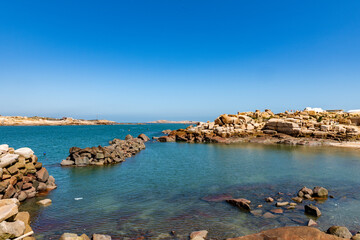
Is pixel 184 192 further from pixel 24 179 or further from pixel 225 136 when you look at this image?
pixel 225 136

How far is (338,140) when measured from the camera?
58.0 meters

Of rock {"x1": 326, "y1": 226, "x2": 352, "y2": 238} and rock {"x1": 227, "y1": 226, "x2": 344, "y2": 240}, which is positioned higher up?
rock {"x1": 227, "y1": 226, "x2": 344, "y2": 240}

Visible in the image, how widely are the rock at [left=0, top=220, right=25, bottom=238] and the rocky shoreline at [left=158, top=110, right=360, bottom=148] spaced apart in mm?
55938

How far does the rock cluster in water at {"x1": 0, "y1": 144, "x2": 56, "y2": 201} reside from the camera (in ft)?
57.2

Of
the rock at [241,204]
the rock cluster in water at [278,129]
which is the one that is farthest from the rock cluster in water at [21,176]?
the rock cluster in water at [278,129]

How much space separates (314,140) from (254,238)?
60536mm

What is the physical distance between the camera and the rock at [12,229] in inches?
363

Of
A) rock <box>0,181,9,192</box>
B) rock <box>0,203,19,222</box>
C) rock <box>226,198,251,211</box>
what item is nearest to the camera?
rock <box>0,203,19,222</box>

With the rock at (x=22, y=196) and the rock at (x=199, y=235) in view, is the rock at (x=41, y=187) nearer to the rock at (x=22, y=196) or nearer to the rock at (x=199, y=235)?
the rock at (x=22, y=196)

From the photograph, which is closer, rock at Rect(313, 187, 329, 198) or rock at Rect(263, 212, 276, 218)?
rock at Rect(263, 212, 276, 218)

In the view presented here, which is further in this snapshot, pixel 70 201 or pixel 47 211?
pixel 70 201

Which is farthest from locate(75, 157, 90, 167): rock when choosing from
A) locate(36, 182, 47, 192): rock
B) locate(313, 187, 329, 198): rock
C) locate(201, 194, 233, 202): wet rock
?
locate(313, 187, 329, 198): rock

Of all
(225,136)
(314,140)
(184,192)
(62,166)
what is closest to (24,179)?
(62,166)

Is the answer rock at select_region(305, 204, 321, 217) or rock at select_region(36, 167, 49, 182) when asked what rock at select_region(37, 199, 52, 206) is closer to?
rock at select_region(36, 167, 49, 182)
